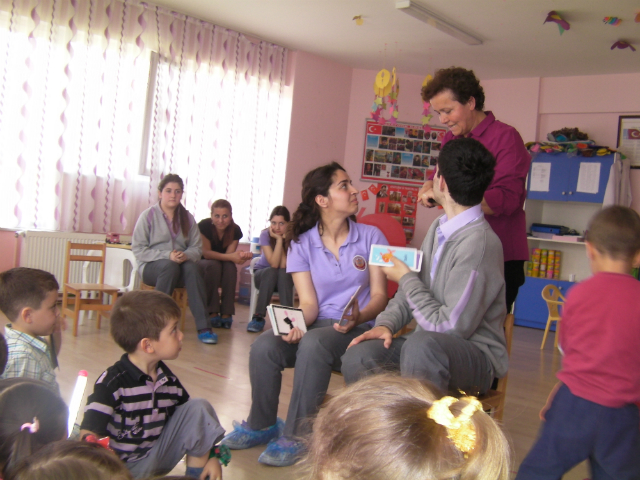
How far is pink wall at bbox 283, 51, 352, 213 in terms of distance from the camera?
645 centimetres

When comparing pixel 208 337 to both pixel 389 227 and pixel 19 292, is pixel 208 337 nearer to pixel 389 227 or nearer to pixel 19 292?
pixel 19 292

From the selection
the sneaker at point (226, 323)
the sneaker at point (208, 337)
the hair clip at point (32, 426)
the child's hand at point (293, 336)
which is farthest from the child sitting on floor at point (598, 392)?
the sneaker at point (226, 323)

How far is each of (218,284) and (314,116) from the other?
8.51 ft

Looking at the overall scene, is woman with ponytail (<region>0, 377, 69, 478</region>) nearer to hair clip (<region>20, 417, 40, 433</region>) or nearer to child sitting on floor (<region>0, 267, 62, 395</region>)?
hair clip (<region>20, 417, 40, 433</region>)

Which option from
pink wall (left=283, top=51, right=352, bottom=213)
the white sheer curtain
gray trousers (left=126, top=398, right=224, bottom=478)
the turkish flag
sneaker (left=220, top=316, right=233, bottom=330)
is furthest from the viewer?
the turkish flag

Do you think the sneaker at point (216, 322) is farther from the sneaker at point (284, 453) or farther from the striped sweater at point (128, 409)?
the striped sweater at point (128, 409)

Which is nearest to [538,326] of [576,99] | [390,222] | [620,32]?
[390,222]

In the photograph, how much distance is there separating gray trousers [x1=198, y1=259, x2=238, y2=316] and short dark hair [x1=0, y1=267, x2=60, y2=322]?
9.87 feet

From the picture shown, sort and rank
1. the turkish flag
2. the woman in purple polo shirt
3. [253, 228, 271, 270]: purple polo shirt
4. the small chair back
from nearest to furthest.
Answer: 1. the woman in purple polo shirt
2. the small chair back
3. [253, 228, 271, 270]: purple polo shirt
4. the turkish flag

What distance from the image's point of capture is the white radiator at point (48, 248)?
4582mm

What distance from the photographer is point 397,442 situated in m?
0.66

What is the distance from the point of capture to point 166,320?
65.5 inches

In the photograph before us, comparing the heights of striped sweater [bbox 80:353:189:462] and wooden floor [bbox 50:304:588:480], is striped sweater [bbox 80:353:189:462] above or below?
above

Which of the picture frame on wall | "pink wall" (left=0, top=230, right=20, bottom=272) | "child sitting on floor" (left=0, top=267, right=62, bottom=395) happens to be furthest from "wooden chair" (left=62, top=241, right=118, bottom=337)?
the picture frame on wall
